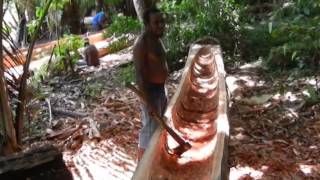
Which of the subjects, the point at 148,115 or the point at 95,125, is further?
the point at 95,125

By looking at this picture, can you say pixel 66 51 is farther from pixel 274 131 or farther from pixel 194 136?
pixel 274 131

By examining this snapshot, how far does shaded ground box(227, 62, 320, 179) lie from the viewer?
427 centimetres

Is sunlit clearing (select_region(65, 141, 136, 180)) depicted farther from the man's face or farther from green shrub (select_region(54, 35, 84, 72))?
green shrub (select_region(54, 35, 84, 72))

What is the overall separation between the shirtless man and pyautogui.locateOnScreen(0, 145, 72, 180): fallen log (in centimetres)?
95

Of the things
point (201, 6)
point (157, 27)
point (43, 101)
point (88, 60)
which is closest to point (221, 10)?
point (201, 6)

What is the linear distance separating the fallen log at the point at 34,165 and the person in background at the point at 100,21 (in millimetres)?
13093

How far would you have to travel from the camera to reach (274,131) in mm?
5223

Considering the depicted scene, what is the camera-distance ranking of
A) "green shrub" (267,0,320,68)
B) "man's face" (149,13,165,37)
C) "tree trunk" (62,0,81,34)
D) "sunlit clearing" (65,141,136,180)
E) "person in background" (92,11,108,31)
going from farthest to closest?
1. "person in background" (92,11,108,31)
2. "tree trunk" (62,0,81,34)
3. "green shrub" (267,0,320,68)
4. "sunlit clearing" (65,141,136,180)
5. "man's face" (149,13,165,37)

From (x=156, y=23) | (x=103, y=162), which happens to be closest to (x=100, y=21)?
(x=103, y=162)

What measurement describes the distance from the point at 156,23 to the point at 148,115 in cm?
89

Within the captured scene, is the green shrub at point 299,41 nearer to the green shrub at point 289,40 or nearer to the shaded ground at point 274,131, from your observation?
the green shrub at point 289,40

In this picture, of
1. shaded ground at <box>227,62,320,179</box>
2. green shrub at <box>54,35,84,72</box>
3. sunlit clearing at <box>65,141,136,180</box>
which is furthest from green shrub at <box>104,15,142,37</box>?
sunlit clearing at <box>65,141,136,180</box>

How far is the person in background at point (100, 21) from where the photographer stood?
16.4m

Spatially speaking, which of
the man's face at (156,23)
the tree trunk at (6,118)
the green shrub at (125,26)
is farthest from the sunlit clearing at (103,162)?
the green shrub at (125,26)
